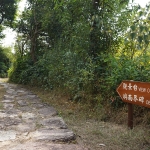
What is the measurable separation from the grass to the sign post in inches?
14.4

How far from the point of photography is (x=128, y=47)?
576 cm

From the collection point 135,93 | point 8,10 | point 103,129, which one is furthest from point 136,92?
point 8,10

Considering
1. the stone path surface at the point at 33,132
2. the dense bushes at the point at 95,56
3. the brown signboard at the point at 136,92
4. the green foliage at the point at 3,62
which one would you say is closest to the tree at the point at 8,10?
the dense bushes at the point at 95,56

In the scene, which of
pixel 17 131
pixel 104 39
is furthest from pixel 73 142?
pixel 104 39

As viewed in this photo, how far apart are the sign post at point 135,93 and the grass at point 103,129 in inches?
14.4

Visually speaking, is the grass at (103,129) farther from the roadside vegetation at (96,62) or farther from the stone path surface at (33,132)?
the stone path surface at (33,132)

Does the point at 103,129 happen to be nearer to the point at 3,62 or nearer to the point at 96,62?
the point at 96,62

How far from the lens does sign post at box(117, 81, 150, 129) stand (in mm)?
3505

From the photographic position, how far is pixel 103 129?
3783 mm

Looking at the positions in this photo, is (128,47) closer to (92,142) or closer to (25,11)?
(92,142)

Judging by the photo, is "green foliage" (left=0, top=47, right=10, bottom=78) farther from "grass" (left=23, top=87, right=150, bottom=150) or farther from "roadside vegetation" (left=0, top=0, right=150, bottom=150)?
"grass" (left=23, top=87, right=150, bottom=150)

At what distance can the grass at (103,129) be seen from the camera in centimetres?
306

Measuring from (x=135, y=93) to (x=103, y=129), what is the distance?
84cm

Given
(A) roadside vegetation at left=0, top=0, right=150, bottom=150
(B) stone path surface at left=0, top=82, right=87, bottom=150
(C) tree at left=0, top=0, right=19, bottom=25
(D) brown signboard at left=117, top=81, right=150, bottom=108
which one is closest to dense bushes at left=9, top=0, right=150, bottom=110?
(A) roadside vegetation at left=0, top=0, right=150, bottom=150
